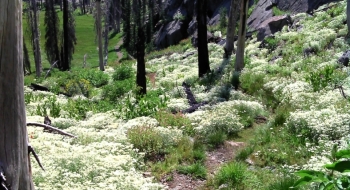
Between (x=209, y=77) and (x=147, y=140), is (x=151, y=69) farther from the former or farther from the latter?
(x=147, y=140)

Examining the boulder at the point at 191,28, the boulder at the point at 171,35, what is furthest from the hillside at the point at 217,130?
the boulder at the point at 171,35

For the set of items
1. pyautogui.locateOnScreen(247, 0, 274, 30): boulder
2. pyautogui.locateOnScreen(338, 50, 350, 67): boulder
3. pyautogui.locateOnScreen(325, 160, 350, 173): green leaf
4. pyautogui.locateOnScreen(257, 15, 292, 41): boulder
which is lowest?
pyautogui.locateOnScreen(338, 50, 350, 67): boulder

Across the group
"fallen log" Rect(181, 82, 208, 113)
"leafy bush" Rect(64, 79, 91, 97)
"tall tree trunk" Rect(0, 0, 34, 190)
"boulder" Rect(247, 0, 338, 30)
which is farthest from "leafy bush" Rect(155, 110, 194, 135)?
"boulder" Rect(247, 0, 338, 30)

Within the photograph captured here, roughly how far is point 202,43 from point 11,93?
16.9 m

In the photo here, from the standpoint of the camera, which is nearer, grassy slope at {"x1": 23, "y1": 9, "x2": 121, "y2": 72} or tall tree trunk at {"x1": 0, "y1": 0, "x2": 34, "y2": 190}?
tall tree trunk at {"x1": 0, "y1": 0, "x2": 34, "y2": 190}

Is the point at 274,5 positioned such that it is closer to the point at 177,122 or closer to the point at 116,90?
the point at 116,90

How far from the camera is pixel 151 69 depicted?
24.9 m

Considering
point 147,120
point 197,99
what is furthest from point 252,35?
point 147,120

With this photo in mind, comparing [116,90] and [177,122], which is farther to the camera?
[116,90]

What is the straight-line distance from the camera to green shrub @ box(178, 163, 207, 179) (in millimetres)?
8114

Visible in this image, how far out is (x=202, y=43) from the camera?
64.3 ft

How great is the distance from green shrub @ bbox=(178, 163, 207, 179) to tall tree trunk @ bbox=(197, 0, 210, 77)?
11.2 m

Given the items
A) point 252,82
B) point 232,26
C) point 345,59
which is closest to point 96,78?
point 232,26

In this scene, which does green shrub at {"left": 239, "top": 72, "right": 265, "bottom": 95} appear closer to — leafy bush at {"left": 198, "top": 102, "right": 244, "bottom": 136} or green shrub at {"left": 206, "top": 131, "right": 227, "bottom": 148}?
leafy bush at {"left": 198, "top": 102, "right": 244, "bottom": 136}
